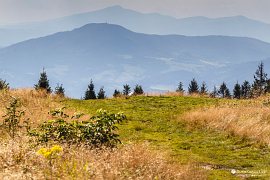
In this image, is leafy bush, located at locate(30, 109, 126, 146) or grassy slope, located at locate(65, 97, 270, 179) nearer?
leafy bush, located at locate(30, 109, 126, 146)

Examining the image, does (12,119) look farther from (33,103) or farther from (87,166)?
(33,103)

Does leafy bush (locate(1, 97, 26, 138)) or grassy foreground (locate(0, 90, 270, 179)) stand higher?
leafy bush (locate(1, 97, 26, 138))

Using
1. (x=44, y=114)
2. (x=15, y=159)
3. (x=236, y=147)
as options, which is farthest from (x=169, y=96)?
(x=15, y=159)

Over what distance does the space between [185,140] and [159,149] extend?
2.94 metres

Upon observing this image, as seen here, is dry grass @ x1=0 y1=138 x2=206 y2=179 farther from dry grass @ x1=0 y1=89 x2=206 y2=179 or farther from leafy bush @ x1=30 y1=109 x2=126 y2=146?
leafy bush @ x1=30 y1=109 x2=126 y2=146

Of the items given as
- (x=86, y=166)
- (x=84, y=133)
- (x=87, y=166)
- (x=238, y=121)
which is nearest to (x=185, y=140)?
(x=238, y=121)

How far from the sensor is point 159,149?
16.0 metres

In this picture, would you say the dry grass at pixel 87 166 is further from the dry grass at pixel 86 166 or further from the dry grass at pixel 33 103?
the dry grass at pixel 33 103

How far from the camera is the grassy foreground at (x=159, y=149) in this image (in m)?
9.29

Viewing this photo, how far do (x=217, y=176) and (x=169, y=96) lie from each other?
79.0 ft

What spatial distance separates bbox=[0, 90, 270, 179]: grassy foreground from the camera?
929 cm

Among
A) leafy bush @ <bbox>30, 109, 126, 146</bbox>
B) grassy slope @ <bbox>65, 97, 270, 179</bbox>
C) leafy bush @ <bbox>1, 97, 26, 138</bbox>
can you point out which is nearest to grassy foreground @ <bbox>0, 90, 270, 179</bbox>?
grassy slope @ <bbox>65, 97, 270, 179</bbox>

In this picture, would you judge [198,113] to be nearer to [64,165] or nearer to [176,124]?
[176,124]

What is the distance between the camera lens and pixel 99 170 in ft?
28.3
